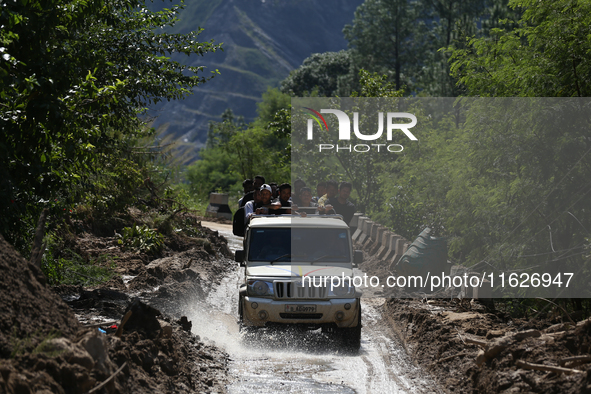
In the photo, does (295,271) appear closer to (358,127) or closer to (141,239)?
(141,239)

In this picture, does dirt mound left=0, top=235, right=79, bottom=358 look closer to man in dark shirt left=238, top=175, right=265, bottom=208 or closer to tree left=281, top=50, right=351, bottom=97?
man in dark shirt left=238, top=175, right=265, bottom=208

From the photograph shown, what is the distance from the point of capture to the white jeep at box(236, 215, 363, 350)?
30.2ft

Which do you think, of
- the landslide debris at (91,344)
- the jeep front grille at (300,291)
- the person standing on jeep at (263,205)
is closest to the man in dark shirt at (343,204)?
the person standing on jeep at (263,205)

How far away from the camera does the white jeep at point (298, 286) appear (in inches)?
362

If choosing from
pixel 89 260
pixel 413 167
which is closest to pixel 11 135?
pixel 89 260

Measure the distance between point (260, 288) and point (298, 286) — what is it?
0.57 metres

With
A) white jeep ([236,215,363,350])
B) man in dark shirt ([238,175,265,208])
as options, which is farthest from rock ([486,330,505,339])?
man in dark shirt ([238,175,265,208])

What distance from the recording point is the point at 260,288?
367 inches

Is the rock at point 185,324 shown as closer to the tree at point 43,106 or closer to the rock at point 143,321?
the rock at point 143,321

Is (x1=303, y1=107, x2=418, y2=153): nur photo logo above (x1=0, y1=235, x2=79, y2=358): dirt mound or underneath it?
above

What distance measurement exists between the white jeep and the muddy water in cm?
34

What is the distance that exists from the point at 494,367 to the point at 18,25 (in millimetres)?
6936

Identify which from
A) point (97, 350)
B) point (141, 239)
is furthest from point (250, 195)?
point (97, 350)

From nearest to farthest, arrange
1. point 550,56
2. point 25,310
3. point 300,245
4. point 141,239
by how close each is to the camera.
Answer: point 25,310, point 550,56, point 300,245, point 141,239
